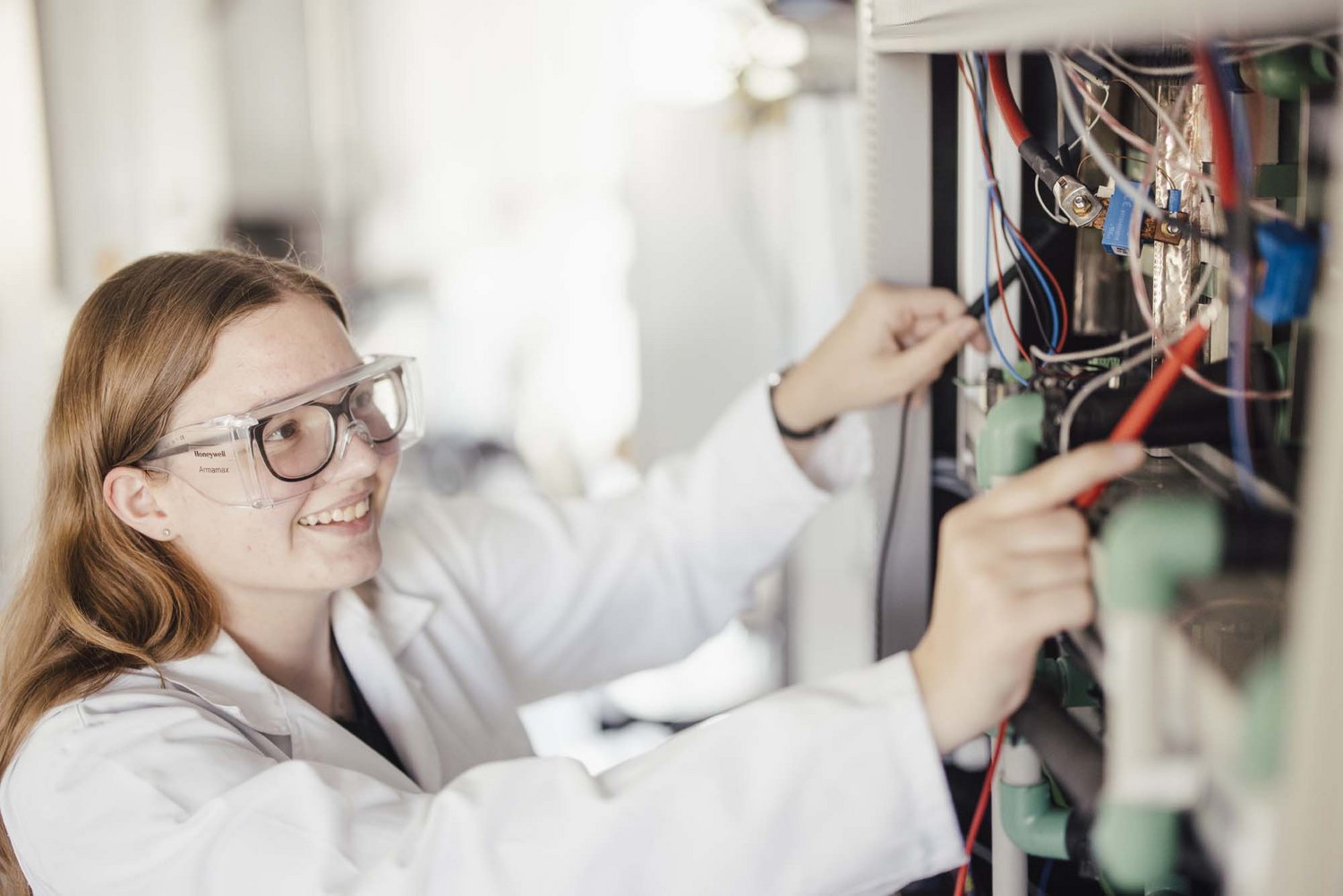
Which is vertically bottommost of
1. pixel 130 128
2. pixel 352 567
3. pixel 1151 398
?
pixel 352 567

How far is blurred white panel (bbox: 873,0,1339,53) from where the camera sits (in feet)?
1.29

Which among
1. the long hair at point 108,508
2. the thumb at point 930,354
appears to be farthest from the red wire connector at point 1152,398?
the long hair at point 108,508

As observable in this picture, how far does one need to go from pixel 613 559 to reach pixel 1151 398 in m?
0.96

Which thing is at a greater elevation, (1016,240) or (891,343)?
(1016,240)

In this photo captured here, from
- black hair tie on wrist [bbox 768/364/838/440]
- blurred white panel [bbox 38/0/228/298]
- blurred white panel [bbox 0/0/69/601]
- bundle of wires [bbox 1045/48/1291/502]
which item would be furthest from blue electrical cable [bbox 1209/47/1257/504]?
blurred white panel [bbox 38/0/228/298]

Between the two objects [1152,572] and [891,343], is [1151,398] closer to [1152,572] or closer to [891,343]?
[1152,572]

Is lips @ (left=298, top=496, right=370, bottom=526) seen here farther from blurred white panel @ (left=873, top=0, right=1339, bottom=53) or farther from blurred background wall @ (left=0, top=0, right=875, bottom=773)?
blurred background wall @ (left=0, top=0, right=875, bottom=773)

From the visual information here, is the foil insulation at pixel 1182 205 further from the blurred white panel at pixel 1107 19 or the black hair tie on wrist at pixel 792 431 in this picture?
the black hair tie on wrist at pixel 792 431

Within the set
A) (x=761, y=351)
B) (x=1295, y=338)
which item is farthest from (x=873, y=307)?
(x=761, y=351)

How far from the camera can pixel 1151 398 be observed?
61 centimetres

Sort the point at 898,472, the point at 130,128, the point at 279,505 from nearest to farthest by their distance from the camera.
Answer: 1. the point at 279,505
2. the point at 898,472
3. the point at 130,128

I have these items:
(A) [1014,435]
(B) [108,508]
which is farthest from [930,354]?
(B) [108,508]

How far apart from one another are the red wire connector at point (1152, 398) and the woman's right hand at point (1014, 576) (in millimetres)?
13

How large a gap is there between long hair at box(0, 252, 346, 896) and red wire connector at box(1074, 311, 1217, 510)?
2.78ft
